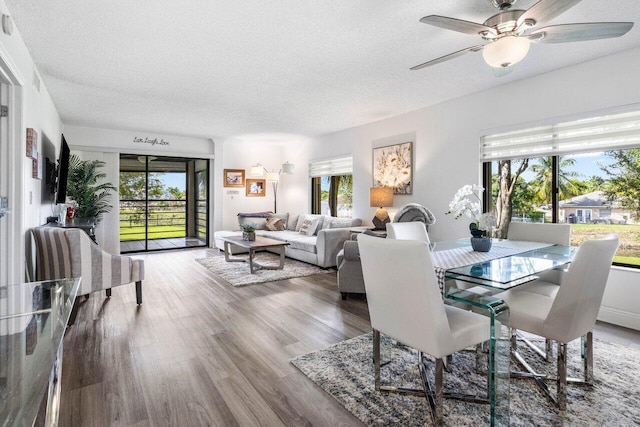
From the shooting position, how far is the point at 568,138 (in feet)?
11.2

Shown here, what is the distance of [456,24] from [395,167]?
10.8 feet

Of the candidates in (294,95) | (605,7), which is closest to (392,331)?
(605,7)

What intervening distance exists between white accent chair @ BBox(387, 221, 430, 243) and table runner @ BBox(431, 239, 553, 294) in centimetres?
36

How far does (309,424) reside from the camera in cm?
163

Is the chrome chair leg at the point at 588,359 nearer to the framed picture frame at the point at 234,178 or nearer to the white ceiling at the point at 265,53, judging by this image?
the white ceiling at the point at 265,53

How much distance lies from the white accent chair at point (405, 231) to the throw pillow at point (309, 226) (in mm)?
3348

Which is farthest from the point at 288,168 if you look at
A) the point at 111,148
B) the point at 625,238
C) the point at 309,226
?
the point at 625,238

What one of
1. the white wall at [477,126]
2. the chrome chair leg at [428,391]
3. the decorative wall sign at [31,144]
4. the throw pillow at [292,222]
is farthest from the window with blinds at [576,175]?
the decorative wall sign at [31,144]

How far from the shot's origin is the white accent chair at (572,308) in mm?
1669

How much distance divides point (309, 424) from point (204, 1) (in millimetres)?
2674

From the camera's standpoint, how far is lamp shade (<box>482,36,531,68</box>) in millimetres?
1850

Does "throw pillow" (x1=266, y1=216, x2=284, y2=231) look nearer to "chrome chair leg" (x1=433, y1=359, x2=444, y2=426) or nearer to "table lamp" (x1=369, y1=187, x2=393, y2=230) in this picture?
"table lamp" (x1=369, y1=187, x2=393, y2=230)

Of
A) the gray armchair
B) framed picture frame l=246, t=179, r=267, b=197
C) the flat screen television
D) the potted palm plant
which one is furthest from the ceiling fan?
framed picture frame l=246, t=179, r=267, b=197

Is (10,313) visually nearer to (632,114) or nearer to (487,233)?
(487,233)
